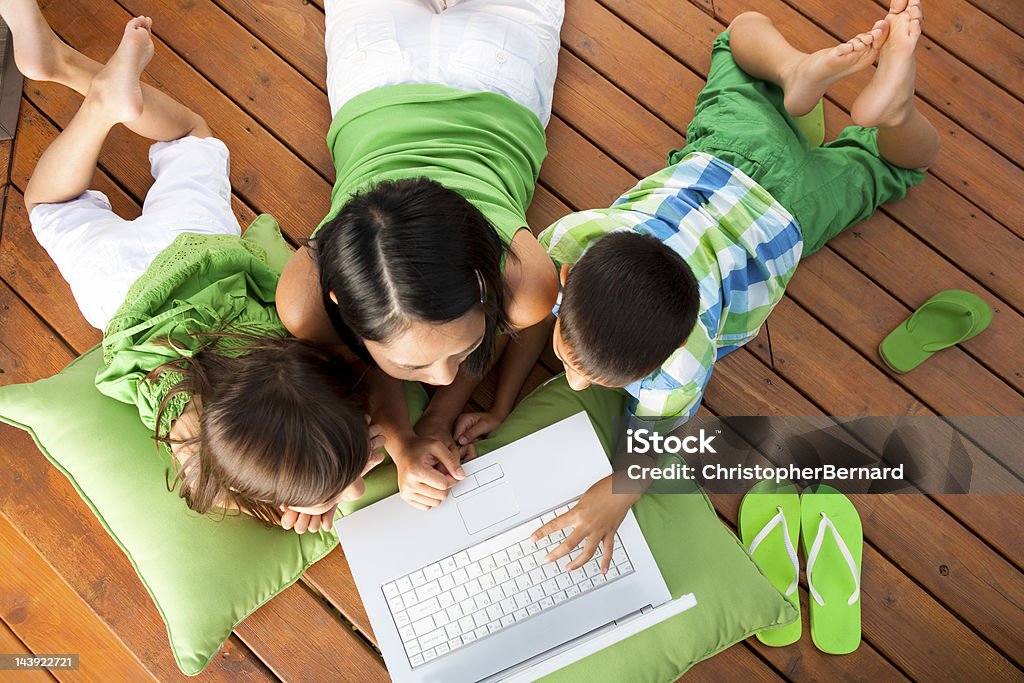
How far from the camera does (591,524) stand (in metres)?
1.18

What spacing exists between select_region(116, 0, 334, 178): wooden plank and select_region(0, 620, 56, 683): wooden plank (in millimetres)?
1071

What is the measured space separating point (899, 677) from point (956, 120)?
1.14 m

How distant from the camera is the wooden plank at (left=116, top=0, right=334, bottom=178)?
1.57 m

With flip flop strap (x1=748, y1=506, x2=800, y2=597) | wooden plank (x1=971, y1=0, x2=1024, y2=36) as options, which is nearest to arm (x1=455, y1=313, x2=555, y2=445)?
flip flop strap (x1=748, y1=506, x2=800, y2=597)

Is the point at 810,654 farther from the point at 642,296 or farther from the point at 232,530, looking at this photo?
the point at 232,530

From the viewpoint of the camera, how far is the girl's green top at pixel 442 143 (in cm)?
128

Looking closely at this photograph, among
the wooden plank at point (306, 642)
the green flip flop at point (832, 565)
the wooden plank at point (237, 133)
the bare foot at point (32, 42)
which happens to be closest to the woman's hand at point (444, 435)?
the wooden plank at point (306, 642)

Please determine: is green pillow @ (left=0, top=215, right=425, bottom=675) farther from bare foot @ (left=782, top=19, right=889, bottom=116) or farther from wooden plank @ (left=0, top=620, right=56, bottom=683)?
bare foot @ (left=782, top=19, right=889, bottom=116)

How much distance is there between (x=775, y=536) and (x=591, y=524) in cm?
43

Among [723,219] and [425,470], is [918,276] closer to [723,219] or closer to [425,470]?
[723,219]

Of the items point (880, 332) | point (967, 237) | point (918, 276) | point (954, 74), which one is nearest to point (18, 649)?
point (880, 332)

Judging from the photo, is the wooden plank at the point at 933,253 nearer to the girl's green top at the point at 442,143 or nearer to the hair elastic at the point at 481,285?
the girl's green top at the point at 442,143

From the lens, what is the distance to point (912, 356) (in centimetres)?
146

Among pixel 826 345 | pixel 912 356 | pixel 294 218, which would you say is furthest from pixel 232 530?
pixel 912 356
